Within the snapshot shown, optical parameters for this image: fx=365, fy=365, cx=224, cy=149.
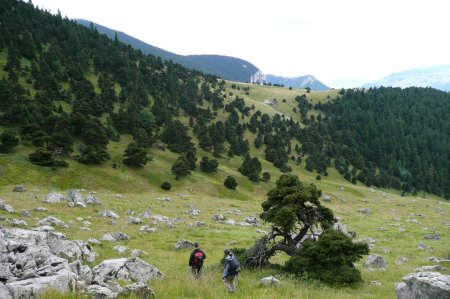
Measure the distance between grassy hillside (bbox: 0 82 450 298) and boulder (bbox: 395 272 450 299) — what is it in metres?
2.56

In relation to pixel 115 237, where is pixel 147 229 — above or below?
below

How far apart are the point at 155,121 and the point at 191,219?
6745 centimetres

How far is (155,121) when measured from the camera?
108188 millimetres

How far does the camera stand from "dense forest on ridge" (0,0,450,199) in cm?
7531

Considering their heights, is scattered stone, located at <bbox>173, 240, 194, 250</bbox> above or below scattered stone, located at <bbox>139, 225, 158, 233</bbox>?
above

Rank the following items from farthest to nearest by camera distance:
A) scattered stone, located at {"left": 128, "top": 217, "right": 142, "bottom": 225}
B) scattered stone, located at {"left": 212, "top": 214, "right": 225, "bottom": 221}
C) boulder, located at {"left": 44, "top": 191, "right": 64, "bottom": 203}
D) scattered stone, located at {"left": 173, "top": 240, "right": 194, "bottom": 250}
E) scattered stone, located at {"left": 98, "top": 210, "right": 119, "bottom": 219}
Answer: scattered stone, located at {"left": 212, "top": 214, "right": 225, "bottom": 221}, boulder, located at {"left": 44, "top": 191, "right": 64, "bottom": 203}, scattered stone, located at {"left": 98, "top": 210, "right": 119, "bottom": 219}, scattered stone, located at {"left": 128, "top": 217, "right": 142, "bottom": 225}, scattered stone, located at {"left": 173, "top": 240, "right": 194, "bottom": 250}

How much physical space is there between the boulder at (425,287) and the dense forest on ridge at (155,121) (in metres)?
61.3

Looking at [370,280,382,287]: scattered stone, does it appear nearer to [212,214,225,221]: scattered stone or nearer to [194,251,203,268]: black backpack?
[194,251,203,268]: black backpack

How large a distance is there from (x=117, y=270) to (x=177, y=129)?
8377cm

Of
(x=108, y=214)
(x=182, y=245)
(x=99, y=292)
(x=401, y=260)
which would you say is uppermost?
(x=99, y=292)

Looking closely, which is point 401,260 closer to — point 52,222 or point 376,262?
point 376,262

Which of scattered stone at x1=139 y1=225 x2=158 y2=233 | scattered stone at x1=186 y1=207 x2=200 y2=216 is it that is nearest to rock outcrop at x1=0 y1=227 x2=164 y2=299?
scattered stone at x1=139 y1=225 x2=158 y2=233

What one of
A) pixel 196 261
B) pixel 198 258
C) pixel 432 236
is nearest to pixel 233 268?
pixel 198 258

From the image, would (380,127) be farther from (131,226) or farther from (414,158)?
(131,226)
